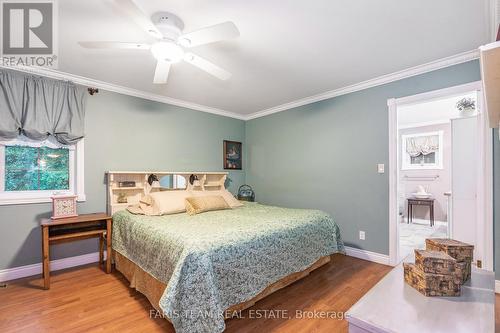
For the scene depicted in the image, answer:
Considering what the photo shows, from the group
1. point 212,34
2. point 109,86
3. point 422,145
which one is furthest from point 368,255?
point 109,86

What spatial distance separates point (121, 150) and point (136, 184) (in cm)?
52

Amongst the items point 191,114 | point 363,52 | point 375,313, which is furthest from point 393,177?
point 191,114

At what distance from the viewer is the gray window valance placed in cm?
254

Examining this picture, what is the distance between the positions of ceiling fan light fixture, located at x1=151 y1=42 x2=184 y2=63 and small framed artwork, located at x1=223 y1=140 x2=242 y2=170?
270 centimetres

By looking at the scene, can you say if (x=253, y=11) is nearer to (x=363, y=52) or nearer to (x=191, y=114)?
(x=363, y=52)

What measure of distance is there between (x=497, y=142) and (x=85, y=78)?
4.66 meters

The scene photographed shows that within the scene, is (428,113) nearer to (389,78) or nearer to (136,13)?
(389,78)

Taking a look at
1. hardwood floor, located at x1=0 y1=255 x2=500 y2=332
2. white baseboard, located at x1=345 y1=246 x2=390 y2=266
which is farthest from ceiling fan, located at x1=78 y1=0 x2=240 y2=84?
white baseboard, located at x1=345 y1=246 x2=390 y2=266

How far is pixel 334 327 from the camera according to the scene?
1.83 m

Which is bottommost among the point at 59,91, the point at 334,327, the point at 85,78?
the point at 334,327

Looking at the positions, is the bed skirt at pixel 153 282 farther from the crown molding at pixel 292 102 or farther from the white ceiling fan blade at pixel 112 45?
the crown molding at pixel 292 102

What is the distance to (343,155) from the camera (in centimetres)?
347

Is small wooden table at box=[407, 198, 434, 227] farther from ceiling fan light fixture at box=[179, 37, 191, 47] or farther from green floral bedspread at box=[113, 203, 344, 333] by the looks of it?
ceiling fan light fixture at box=[179, 37, 191, 47]

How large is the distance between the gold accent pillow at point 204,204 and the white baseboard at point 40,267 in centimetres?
148
